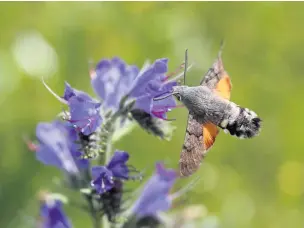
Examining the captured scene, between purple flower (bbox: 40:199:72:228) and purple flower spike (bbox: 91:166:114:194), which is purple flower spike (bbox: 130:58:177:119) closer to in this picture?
purple flower spike (bbox: 91:166:114:194)

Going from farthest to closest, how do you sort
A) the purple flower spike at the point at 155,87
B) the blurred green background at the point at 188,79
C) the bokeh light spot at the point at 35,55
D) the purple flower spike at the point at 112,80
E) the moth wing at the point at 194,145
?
the bokeh light spot at the point at 35,55
the blurred green background at the point at 188,79
the purple flower spike at the point at 112,80
the purple flower spike at the point at 155,87
the moth wing at the point at 194,145

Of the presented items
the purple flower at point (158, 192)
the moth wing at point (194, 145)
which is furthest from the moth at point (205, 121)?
the purple flower at point (158, 192)

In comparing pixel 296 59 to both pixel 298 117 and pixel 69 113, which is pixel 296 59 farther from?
pixel 69 113

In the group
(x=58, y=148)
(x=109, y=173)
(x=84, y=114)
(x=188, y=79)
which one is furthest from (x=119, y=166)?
(x=188, y=79)

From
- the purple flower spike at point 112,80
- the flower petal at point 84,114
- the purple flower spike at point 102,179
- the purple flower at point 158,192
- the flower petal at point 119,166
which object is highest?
the purple flower spike at point 112,80

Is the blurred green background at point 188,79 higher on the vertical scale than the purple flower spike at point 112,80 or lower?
lower

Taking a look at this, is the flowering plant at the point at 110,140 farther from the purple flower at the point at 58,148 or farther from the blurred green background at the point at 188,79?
the blurred green background at the point at 188,79
